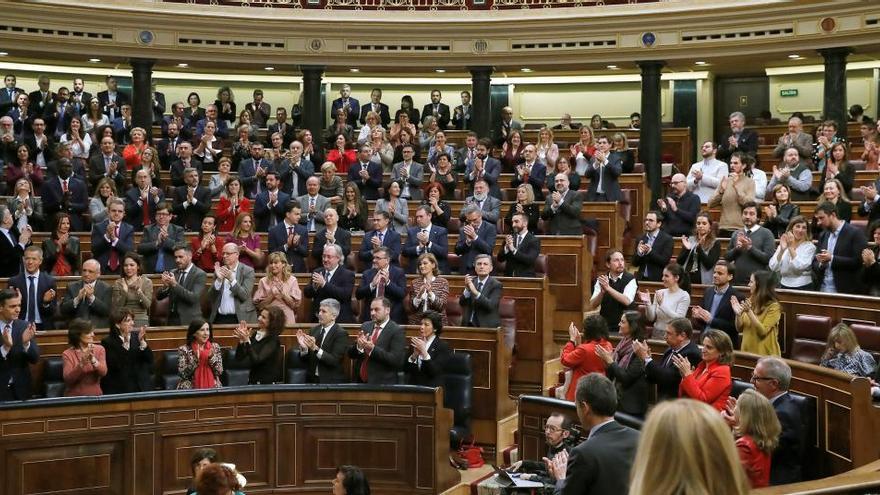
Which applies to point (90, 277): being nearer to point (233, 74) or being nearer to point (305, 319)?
point (305, 319)

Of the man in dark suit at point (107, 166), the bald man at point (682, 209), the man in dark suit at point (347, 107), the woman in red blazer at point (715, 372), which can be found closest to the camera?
the woman in red blazer at point (715, 372)

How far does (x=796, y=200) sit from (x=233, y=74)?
30.8 feet

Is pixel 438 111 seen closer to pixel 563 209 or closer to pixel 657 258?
pixel 563 209

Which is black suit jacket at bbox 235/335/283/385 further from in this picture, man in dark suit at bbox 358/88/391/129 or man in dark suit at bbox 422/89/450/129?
man in dark suit at bbox 422/89/450/129

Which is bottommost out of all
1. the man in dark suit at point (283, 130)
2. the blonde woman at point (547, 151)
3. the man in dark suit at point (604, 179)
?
the man in dark suit at point (604, 179)

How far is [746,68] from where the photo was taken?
15.1 m

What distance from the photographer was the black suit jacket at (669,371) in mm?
5930

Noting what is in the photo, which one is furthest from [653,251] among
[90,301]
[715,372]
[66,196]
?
[66,196]

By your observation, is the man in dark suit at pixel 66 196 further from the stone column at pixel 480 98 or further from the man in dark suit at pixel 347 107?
the stone column at pixel 480 98

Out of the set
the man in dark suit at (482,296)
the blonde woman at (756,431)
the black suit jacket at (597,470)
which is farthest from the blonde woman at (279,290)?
the black suit jacket at (597,470)

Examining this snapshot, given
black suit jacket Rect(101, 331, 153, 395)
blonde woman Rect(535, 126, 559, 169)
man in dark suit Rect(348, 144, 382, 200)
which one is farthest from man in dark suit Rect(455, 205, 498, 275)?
black suit jacket Rect(101, 331, 153, 395)

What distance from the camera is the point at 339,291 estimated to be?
8.11 metres

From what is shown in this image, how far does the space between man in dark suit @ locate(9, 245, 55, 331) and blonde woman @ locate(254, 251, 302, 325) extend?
4.45 feet

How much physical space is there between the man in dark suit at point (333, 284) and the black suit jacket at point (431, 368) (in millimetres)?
1036
